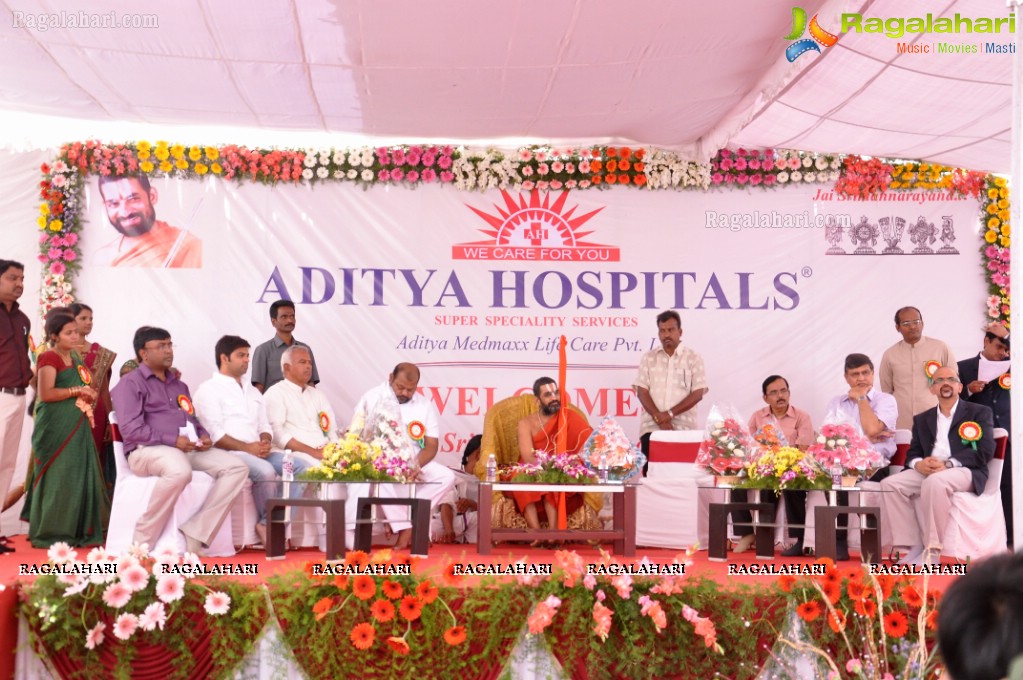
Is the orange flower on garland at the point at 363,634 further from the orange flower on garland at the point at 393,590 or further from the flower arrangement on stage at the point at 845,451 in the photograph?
the flower arrangement on stage at the point at 845,451

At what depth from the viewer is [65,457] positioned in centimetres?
650

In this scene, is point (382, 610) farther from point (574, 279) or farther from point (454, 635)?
point (574, 279)

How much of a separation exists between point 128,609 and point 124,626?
0.29 ft

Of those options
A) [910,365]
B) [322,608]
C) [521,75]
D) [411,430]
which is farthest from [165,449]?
[910,365]

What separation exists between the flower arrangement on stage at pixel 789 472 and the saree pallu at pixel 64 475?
4.04m

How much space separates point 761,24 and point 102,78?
3864mm

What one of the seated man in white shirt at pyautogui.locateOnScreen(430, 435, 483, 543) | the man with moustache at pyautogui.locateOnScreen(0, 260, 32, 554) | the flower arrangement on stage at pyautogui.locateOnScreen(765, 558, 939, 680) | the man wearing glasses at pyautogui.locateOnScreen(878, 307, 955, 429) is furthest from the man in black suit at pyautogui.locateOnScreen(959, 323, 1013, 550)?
the man with moustache at pyautogui.locateOnScreen(0, 260, 32, 554)

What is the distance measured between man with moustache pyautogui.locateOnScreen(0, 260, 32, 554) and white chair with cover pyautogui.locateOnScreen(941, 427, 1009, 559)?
5413 millimetres

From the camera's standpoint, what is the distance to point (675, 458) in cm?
718

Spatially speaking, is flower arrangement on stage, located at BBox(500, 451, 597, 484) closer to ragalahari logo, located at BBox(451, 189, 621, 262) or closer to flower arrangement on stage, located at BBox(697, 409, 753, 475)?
flower arrangement on stage, located at BBox(697, 409, 753, 475)

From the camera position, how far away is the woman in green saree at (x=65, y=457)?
6414 millimetres

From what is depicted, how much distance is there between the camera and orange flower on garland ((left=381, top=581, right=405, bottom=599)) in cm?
408

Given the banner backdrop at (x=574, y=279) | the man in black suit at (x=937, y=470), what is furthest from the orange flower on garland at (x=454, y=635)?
the banner backdrop at (x=574, y=279)

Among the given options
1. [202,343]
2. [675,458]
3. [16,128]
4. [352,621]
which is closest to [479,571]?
[352,621]
